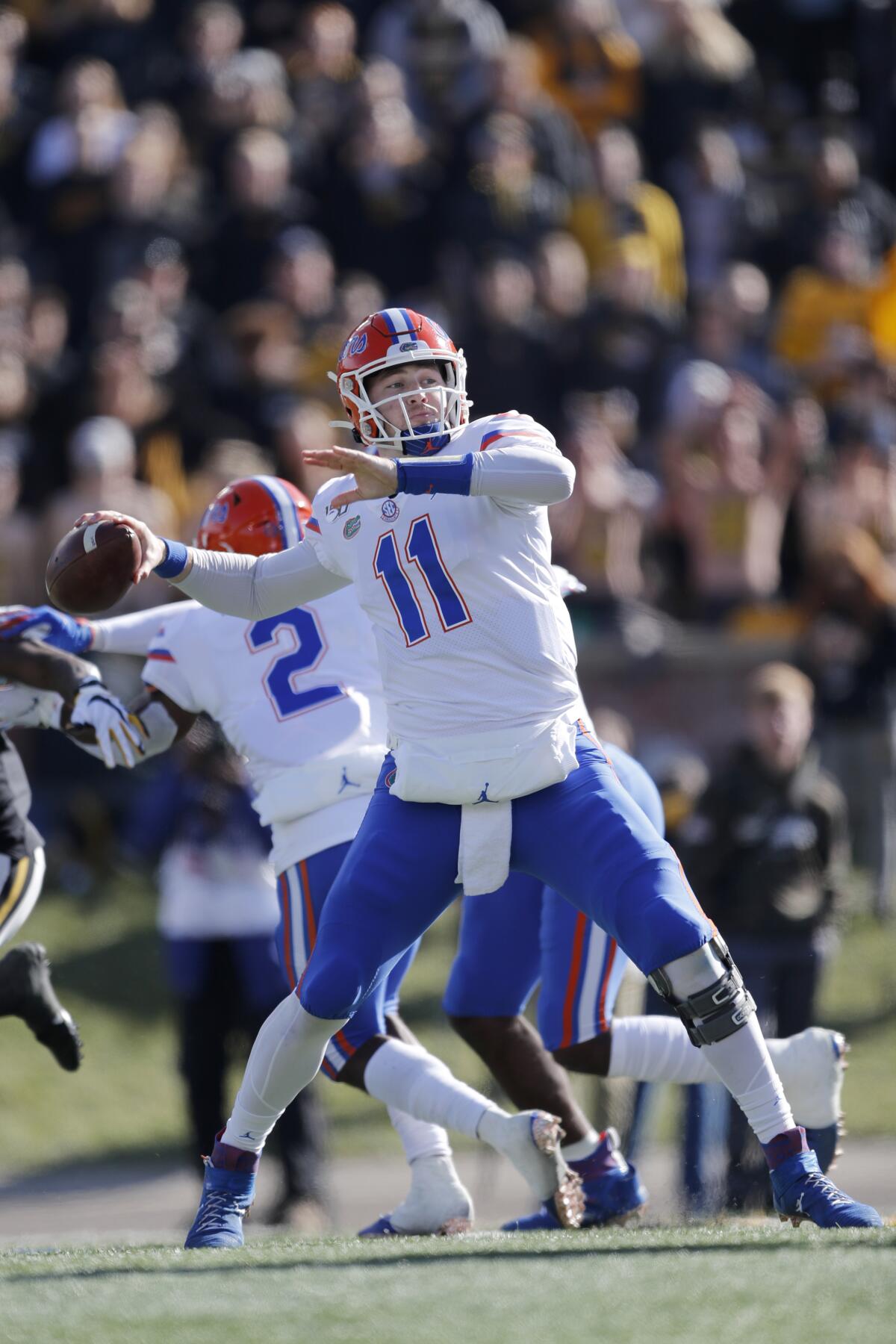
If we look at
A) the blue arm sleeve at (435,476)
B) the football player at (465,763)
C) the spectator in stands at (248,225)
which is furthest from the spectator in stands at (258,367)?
the blue arm sleeve at (435,476)

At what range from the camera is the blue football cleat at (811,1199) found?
187 inches

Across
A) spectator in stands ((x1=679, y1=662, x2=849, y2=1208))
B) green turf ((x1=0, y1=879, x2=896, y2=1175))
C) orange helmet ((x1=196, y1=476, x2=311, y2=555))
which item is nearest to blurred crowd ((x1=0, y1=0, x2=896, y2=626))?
green turf ((x1=0, y1=879, x2=896, y2=1175))

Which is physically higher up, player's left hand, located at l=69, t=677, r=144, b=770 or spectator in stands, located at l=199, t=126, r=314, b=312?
spectator in stands, located at l=199, t=126, r=314, b=312

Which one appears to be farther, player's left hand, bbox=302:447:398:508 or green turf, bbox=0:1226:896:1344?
player's left hand, bbox=302:447:398:508

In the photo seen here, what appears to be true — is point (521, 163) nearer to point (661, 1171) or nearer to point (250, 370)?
point (250, 370)

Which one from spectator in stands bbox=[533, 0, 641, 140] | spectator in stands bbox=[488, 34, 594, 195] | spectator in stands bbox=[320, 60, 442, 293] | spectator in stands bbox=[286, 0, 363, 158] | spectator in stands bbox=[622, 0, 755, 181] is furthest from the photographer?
spectator in stands bbox=[622, 0, 755, 181]

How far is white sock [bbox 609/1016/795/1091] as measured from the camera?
A: 5.82 m

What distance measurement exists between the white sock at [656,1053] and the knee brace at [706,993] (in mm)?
980

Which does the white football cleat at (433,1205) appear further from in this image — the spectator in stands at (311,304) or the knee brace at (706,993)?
the spectator in stands at (311,304)

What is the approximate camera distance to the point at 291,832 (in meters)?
5.96

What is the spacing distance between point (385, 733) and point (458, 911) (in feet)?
15.1

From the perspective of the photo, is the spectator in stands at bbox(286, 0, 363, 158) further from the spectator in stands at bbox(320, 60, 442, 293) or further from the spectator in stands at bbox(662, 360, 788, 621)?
the spectator in stands at bbox(662, 360, 788, 621)

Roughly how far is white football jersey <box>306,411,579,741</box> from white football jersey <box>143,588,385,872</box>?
34.3 inches

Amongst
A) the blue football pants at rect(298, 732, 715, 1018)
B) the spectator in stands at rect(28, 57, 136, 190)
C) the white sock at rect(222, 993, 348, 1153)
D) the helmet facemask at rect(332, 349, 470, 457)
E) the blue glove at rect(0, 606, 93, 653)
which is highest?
the spectator in stands at rect(28, 57, 136, 190)
